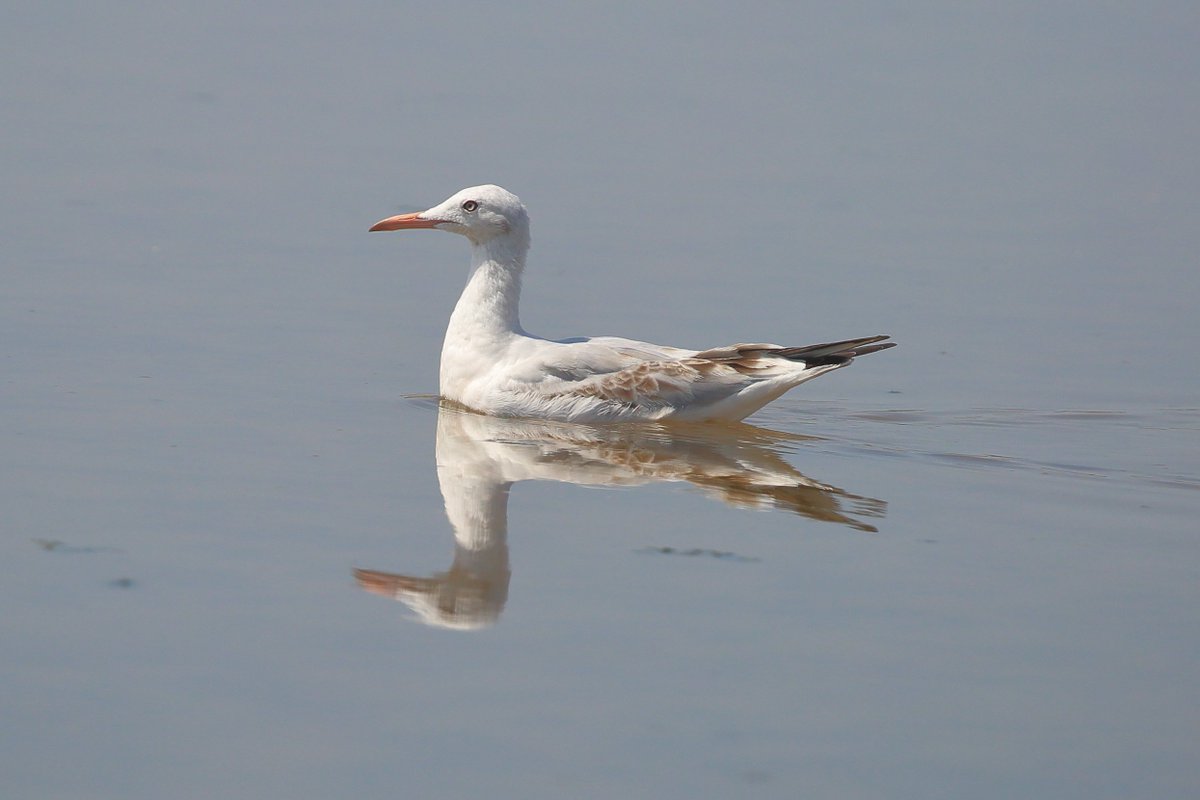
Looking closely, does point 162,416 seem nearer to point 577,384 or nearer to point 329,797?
point 577,384

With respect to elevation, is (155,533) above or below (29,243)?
below

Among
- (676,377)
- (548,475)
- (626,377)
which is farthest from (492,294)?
(548,475)

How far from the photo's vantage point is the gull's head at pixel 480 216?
10258 mm

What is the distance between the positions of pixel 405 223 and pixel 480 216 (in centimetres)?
48

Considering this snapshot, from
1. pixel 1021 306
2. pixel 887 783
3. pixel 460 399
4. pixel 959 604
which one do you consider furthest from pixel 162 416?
pixel 1021 306

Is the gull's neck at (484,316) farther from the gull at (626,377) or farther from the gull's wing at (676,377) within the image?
the gull's wing at (676,377)

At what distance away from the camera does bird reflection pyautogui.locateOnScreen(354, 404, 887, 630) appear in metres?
6.36

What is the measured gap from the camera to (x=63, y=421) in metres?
8.52

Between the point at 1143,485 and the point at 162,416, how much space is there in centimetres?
501

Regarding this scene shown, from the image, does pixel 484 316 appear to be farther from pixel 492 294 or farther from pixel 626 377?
pixel 626 377

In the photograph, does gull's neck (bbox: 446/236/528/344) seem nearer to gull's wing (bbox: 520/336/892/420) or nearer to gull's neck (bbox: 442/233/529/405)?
gull's neck (bbox: 442/233/529/405)

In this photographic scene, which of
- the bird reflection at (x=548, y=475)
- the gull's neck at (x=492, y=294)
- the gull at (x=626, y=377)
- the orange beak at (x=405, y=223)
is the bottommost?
the bird reflection at (x=548, y=475)

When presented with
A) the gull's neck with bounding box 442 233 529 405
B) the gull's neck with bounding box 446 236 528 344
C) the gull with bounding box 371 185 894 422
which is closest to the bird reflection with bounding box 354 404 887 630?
the gull with bounding box 371 185 894 422

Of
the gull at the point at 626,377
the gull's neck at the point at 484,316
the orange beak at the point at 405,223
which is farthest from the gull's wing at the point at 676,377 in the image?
the orange beak at the point at 405,223
